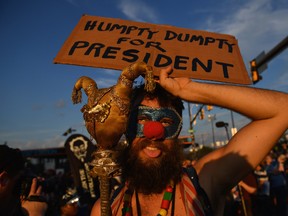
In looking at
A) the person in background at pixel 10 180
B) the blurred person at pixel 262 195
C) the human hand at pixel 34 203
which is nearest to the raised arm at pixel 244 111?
the person in background at pixel 10 180

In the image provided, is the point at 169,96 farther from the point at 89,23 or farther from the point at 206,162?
the point at 89,23

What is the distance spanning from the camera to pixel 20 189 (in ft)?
9.09

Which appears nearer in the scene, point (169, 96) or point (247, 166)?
point (247, 166)

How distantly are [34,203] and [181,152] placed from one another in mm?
1980

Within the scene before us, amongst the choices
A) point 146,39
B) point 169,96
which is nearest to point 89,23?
point 146,39

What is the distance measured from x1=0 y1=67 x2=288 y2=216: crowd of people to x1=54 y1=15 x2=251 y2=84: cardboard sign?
0.19m

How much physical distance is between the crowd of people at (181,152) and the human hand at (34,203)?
1.35 metres

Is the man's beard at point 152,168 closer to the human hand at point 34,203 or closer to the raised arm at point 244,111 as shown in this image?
the raised arm at point 244,111

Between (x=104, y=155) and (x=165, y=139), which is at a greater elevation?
(x=165, y=139)

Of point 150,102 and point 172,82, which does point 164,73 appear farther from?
point 150,102

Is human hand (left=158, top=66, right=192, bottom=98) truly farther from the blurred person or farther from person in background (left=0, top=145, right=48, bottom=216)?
the blurred person

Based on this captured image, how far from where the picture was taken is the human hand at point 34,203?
3157 millimetres

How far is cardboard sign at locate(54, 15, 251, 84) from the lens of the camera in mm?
2131

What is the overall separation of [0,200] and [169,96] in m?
1.79
